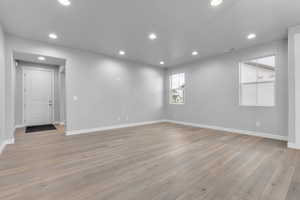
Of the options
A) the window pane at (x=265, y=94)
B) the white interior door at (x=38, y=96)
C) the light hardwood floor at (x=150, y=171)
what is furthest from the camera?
the white interior door at (x=38, y=96)

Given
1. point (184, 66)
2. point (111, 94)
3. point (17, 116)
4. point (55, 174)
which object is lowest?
point (55, 174)

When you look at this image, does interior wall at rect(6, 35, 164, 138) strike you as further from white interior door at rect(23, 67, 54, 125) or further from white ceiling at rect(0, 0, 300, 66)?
white interior door at rect(23, 67, 54, 125)

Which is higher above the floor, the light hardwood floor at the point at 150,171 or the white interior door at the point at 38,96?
the white interior door at the point at 38,96

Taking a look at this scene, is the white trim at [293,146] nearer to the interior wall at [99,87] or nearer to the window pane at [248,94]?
the window pane at [248,94]

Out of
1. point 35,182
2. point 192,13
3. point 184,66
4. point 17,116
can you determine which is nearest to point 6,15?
point 35,182

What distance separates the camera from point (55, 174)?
2.06 m

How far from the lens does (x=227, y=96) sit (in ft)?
16.2

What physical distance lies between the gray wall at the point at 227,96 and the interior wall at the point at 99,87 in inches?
64.6

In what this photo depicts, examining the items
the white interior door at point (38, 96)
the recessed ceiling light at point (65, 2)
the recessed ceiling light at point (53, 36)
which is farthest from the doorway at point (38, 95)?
the recessed ceiling light at point (65, 2)

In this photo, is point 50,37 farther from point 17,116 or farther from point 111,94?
point 17,116

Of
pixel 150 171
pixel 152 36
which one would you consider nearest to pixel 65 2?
pixel 152 36

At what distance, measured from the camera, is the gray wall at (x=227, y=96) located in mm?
3805

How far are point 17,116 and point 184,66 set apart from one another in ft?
24.9

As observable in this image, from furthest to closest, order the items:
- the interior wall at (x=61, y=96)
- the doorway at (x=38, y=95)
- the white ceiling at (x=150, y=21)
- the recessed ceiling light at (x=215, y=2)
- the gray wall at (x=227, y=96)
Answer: the interior wall at (x=61, y=96), the doorway at (x=38, y=95), the gray wall at (x=227, y=96), the white ceiling at (x=150, y=21), the recessed ceiling light at (x=215, y=2)
